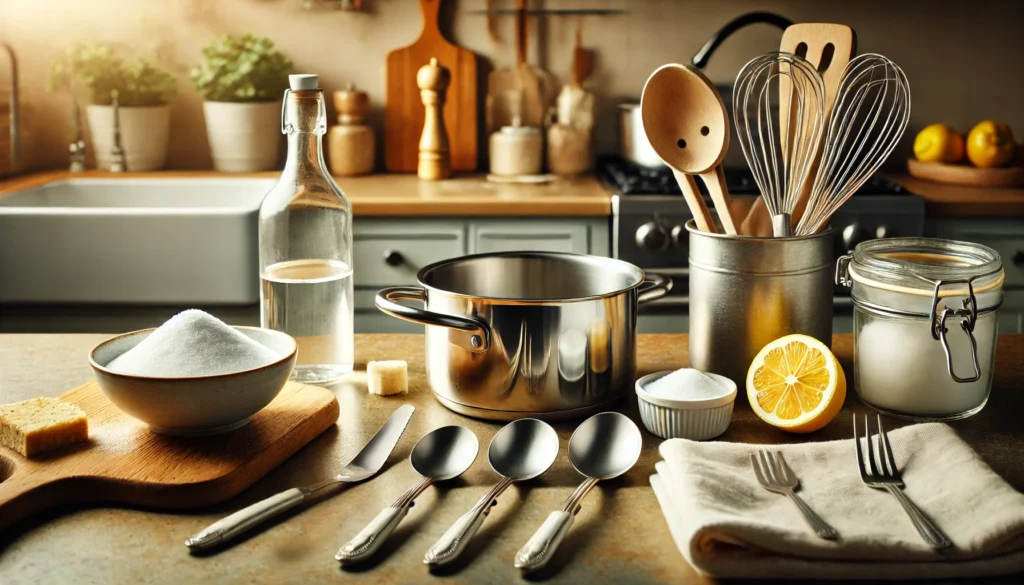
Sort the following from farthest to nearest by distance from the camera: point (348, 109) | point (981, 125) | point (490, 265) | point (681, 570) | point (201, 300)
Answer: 1. point (348, 109)
2. point (981, 125)
3. point (201, 300)
4. point (490, 265)
5. point (681, 570)

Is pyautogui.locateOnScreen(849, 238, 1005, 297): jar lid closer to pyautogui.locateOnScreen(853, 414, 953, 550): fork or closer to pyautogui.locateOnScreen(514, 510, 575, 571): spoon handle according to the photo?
pyautogui.locateOnScreen(853, 414, 953, 550): fork

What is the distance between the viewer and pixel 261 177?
7.93 ft

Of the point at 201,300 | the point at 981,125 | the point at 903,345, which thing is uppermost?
the point at 981,125

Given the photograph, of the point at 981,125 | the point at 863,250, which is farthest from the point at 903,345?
the point at 981,125

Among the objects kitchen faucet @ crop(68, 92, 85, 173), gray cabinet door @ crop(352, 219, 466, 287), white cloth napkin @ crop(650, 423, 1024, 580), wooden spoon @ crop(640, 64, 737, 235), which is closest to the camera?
white cloth napkin @ crop(650, 423, 1024, 580)

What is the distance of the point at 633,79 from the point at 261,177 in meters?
1.00

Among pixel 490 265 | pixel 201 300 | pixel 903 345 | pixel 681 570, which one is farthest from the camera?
pixel 201 300

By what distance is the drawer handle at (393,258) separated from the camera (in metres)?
2.11

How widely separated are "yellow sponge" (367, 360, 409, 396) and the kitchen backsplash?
1759 mm

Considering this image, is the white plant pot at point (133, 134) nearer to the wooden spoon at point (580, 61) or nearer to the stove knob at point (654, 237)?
the wooden spoon at point (580, 61)

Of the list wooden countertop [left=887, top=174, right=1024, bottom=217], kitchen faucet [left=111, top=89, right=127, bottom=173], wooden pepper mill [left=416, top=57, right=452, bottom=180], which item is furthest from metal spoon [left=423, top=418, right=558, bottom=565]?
kitchen faucet [left=111, top=89, right=127, bottom=173]

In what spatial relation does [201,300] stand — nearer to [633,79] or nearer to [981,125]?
[633,79]

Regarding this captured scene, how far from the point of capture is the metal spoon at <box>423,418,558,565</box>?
0.70 m

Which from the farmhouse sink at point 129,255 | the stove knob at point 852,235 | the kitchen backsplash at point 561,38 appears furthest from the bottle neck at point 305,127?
the kitchen backsplash at point 561,38
